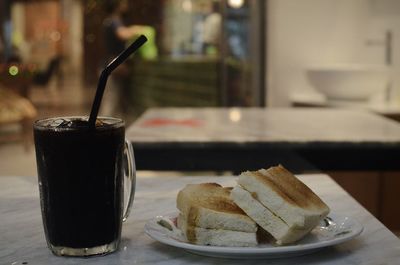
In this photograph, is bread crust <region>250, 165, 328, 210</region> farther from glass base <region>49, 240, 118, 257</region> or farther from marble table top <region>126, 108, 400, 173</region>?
marble table top <region>126, 108, 400, 173</region>

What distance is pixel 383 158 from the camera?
8.75 feet

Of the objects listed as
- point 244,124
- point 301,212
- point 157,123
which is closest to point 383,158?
point 244,124

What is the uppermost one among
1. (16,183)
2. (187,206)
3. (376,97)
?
(187,206)

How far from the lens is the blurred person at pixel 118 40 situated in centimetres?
820

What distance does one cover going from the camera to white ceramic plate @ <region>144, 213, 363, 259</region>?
979 millimetres

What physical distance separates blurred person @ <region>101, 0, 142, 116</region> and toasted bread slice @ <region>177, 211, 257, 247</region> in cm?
702

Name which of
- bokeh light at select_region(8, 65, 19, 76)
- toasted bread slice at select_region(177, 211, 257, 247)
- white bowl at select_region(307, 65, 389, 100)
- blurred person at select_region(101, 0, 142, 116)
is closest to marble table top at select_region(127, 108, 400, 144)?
white bowl at select_region(307, 65, 389, 100)

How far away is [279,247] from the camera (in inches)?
38.6

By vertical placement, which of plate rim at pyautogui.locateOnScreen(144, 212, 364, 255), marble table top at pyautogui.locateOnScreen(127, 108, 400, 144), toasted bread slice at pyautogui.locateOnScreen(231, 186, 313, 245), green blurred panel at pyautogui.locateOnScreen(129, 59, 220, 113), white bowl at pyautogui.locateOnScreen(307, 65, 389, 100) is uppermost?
toasted bread slice at pyautogui.locateOnScreen(231, 186, 313, 245)

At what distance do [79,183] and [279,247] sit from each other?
0.28 metres

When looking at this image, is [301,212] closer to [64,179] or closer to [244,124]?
[64,179]

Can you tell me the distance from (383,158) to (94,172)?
182 cm

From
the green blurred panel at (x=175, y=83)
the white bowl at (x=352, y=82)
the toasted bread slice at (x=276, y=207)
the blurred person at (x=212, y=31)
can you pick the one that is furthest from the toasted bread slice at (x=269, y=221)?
the green blurred panel at (x=175, y=83)

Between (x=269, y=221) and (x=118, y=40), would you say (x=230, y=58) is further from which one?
(x=269, y=221)
